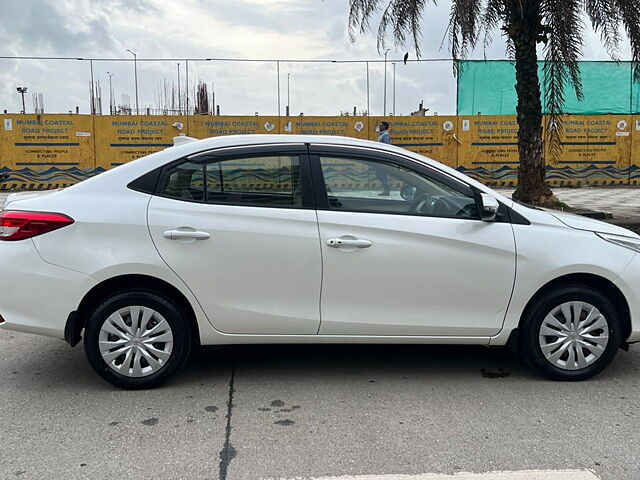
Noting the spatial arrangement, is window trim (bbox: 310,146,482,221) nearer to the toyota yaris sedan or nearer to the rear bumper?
the toyota yaris sedan

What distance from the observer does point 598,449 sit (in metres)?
3.49

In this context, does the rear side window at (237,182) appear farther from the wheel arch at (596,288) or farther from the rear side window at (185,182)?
the wheel arch at (596,288)

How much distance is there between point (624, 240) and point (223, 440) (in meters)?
3.07

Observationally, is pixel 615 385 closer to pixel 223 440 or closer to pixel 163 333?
pixel 223 440

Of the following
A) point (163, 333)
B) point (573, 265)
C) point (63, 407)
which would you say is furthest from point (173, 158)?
point (573, 265)

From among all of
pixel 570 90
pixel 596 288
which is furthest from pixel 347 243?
pixel 570 90

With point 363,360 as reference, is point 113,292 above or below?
above

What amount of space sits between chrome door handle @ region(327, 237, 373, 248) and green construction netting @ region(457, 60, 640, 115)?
61.2 ft

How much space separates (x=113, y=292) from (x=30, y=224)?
69cm

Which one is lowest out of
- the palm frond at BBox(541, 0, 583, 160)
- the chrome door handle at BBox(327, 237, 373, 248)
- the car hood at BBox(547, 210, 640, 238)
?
the chrome door handle at BBox(327, 237, 373, 248)

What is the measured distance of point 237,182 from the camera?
438cm

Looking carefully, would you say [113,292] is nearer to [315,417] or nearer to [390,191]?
[315,417]

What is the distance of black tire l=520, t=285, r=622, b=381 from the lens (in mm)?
4398

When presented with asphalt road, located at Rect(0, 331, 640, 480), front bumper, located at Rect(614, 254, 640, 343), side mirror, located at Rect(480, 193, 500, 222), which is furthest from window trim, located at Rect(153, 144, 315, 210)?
front bumper, located at Rect(614, 254, 640, 343)
